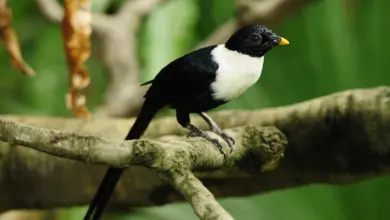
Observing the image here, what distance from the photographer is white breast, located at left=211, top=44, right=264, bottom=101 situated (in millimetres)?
568

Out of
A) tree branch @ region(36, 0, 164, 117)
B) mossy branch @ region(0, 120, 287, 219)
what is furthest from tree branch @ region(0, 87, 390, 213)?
tree branch @ region(36, 0, 164, 117)

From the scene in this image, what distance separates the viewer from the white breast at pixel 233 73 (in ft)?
1.86

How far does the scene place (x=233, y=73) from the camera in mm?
568

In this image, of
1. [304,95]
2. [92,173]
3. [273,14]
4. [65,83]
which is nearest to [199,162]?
[92,173]

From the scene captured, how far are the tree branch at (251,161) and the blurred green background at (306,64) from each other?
0.37 metres

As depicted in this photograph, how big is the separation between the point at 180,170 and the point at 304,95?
2.37 ft

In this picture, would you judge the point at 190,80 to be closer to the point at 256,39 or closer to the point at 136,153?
the point at 256,39

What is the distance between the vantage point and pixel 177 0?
125 centimetres

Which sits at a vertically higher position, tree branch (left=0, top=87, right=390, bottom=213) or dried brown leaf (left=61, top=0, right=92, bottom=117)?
dried brown leaf (left=61, top=0, right=92, bottom=117)

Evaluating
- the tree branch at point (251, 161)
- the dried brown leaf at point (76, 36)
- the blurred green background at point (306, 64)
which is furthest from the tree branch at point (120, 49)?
the dried brown leaf at point (76, 36)

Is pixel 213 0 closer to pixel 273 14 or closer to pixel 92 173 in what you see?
pixel 273 14

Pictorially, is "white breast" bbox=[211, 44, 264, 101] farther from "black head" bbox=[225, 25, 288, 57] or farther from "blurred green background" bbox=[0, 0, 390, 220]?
"blurred green background" bbox=[0, 0, 390, 220]

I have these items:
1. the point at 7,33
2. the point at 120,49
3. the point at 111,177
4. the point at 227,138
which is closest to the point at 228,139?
the point at 227,138

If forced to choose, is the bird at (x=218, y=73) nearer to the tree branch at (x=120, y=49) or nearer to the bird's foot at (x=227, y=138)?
the bird's foot at (x=227, y=138)
